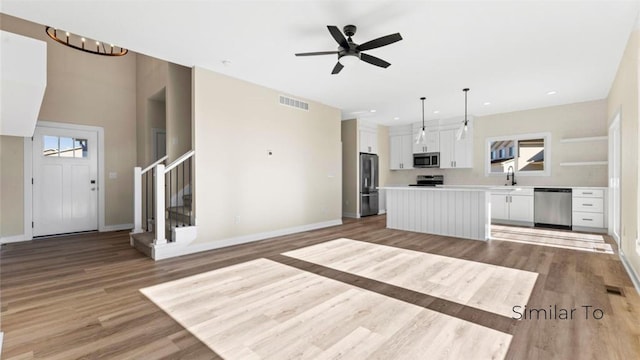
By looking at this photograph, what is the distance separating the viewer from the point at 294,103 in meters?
5.71

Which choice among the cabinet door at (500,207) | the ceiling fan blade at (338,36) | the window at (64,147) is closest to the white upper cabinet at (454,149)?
the cabinet door at (500,207)

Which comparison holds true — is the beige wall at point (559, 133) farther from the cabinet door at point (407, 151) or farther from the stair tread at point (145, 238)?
A: the stair tread at point (145, 238)

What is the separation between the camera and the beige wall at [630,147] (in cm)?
297

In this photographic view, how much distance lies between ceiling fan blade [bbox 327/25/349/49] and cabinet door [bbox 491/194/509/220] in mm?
5781

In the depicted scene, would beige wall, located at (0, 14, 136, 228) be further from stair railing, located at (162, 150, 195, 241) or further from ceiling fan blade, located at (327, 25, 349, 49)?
ceiling fan blade, located at (327, 25, 349, 49)

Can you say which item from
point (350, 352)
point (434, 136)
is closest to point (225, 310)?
point (350, 352)

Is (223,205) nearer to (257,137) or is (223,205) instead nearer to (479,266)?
(257,137)

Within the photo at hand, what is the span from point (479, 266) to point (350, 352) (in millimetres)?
2457

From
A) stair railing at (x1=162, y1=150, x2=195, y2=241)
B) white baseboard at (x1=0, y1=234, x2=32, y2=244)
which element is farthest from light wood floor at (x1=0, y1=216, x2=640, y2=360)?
stair railing at (x1=162, y1=150, x2=195, y2=241)

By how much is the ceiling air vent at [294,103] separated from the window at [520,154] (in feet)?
16.2

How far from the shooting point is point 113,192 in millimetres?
6176

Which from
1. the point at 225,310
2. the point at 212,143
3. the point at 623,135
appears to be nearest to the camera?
the point at 225,310

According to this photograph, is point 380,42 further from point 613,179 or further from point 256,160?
point 613,179

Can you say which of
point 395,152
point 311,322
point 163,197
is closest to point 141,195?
point 163,197
